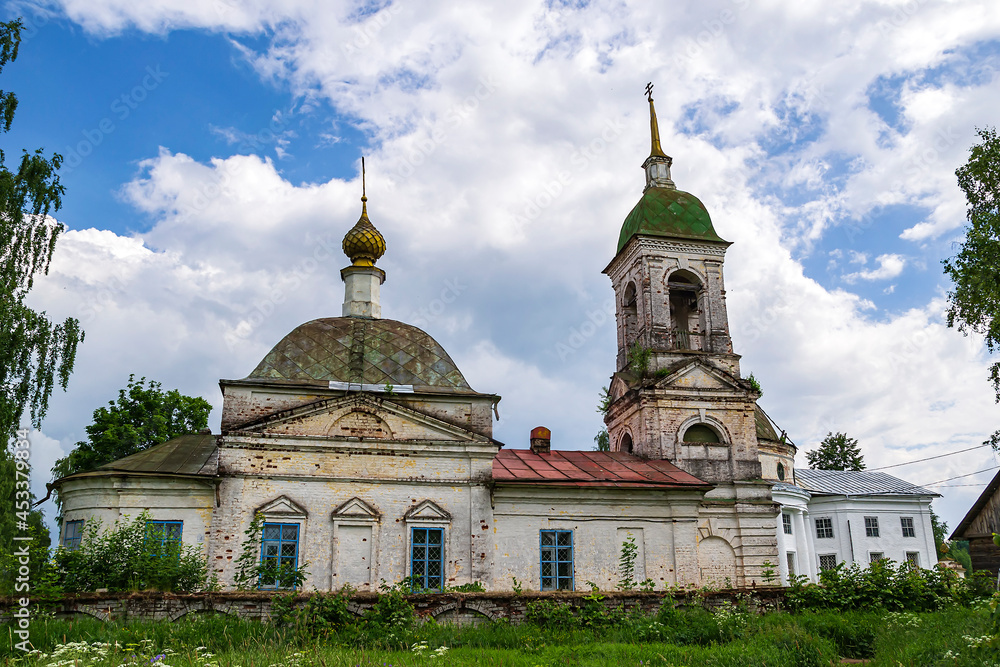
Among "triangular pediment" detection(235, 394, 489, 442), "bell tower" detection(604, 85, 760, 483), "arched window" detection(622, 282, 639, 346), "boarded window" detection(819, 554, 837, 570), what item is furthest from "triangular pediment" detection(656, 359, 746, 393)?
"boarded window" detection(819, 554, 837, 570)

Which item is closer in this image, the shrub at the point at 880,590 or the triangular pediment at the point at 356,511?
the shrub at the point at 880,590

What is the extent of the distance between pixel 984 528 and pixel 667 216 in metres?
13.4

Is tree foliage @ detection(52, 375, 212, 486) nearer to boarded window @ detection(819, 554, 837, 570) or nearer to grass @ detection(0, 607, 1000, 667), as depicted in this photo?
grass @ detection(0, 607, 1000, 667)

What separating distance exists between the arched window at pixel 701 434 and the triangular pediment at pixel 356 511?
28.2 ft

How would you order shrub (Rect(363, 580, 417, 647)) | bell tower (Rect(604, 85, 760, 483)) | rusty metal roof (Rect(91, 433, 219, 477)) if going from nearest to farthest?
shrub (Rect(363, 580, 417, 647)) → rusty metal roof (Rect(91, 433, 219, 477)) → bell tower (Rect(604, 85, 760, 483))

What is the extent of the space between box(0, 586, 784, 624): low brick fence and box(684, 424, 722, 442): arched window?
297 inches

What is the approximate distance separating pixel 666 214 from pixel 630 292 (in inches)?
97.7

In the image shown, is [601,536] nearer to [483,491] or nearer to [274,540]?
[483,491]

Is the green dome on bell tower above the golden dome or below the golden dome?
above

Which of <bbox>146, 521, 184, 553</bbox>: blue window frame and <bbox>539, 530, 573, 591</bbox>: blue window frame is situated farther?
<bbox>539, 530, 573, 591</bbox>: blue window frame

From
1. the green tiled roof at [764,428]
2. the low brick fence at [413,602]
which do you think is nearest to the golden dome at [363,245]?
the low brick fence at [413,602]

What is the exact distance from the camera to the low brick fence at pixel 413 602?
10320 mm

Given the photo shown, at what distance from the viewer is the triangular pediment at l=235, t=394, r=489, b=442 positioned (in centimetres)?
1598

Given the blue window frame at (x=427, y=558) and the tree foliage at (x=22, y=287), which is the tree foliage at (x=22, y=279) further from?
the blue window frame at (x=427, y=558)
